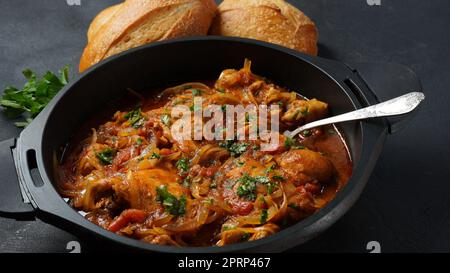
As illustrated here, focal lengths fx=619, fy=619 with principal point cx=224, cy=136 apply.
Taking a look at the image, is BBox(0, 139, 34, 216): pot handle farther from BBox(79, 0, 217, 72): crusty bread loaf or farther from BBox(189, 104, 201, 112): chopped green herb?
BBox(79, 0, 217, 72): crusty bread loaf

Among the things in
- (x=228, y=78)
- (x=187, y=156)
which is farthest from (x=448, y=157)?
(x=187, y=156)

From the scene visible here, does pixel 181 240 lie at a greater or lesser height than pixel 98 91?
lesser

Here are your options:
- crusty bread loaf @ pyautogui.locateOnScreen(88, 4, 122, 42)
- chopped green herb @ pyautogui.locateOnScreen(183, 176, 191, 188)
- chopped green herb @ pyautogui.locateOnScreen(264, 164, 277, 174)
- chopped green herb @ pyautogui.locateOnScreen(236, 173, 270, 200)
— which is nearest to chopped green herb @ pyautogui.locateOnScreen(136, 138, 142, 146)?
chopped green herb @ pyautogui.locateOnScreen(183, 176, 191, 188)

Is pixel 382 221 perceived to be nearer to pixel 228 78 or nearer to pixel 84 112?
pixel 228 78

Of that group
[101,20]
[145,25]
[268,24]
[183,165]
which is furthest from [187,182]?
[101,20]

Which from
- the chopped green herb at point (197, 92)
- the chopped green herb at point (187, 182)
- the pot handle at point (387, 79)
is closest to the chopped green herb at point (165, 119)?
the chopped green herb at point (197, 92)

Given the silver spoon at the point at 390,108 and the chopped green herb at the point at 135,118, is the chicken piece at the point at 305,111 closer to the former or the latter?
the silver spoon at the point at 390,108
